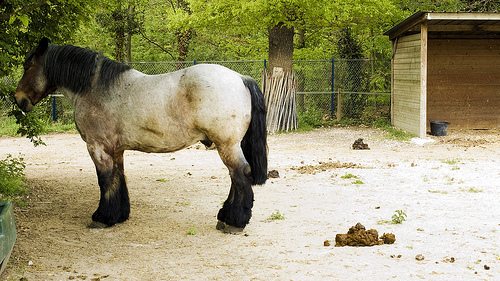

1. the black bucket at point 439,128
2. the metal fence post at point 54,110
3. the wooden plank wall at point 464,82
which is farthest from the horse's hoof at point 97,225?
the metal fence post at point 54,110

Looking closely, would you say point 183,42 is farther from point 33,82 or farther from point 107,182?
point 107,182

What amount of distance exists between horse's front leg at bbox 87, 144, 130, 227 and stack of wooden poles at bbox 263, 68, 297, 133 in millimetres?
11280

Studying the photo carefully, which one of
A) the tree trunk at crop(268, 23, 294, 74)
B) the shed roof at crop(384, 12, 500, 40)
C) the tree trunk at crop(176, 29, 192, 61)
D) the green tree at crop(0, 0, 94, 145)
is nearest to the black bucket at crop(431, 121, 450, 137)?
the shed roof at crop(384, 12, 500, 40)

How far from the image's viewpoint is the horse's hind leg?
7.11m

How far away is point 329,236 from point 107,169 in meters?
2.46

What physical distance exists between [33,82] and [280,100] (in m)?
11.6

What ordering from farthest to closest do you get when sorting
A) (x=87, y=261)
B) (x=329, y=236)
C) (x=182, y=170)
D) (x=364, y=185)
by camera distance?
(x=182, y=170) → (x=364, y=185) → (x=329, y=236) → (x=87, y=261)

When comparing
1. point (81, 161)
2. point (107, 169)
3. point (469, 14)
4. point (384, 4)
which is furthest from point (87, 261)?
point (384, 4)

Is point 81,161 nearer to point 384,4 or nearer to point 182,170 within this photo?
point 182,170

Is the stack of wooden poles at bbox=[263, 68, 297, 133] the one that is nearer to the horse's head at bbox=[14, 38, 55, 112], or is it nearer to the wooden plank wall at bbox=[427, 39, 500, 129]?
the wooden plank wall at bbox=[427, 39, 500, 129]

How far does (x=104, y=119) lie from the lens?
7.36 meters

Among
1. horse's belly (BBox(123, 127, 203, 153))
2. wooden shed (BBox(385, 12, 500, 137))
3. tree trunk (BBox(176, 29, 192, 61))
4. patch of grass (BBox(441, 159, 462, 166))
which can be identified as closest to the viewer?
horse's belly (BBox(123, 127, 203, 153))

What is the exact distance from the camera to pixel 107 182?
7.47 meters

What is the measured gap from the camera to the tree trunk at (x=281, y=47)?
19156 mm
